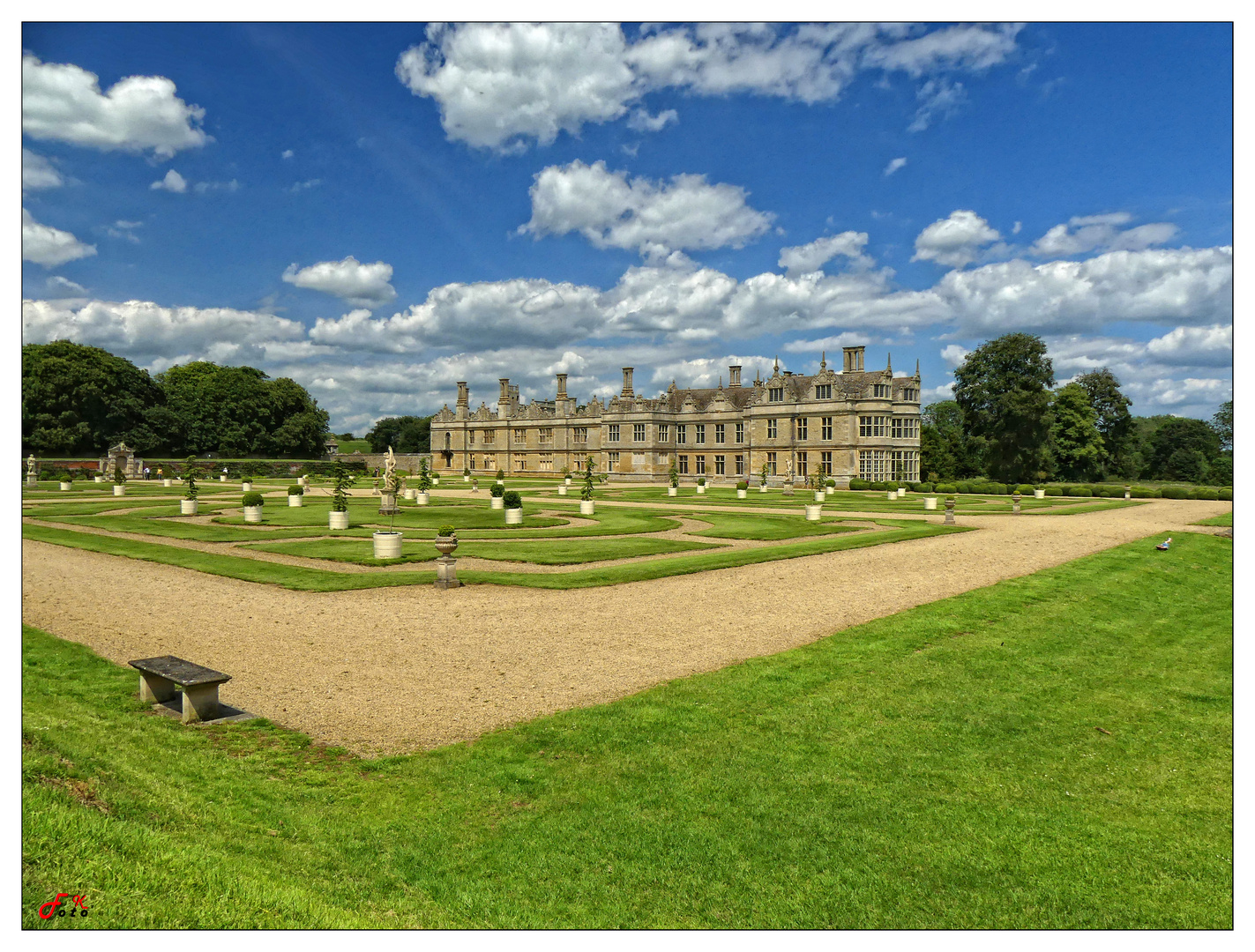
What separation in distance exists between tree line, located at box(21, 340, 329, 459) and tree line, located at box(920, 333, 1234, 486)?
7735 centimetres

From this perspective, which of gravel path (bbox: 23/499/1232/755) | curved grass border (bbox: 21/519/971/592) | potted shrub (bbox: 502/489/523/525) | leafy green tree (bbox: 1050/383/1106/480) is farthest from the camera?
leafy green tree (bbox: 1050/383/1106/480)

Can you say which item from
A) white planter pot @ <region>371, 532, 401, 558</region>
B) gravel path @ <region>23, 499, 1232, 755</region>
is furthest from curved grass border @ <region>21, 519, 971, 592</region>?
white planter pot @ <region>371, 532, 401, 558</region>

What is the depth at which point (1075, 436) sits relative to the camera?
67.4 m

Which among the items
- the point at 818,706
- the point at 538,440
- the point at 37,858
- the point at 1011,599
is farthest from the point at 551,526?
the point at 538,440

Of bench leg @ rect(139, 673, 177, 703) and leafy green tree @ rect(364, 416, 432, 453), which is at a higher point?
leafy green tree @ rect(364, 416, 432, 453)

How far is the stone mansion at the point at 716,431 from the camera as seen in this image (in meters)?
65.0

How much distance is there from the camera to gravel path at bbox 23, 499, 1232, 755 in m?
8.83

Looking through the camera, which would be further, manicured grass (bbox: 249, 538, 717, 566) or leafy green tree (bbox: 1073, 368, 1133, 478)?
leafy green tree (bbox: 1073, 368, 1133, 478)

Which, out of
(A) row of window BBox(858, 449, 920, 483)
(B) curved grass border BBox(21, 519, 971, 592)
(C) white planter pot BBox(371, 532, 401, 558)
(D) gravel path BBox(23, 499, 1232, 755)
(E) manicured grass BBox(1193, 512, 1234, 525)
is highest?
(A) row of window BBox(858, 449, 920, 483)

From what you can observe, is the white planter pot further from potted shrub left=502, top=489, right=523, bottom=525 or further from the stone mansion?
the stone mansion

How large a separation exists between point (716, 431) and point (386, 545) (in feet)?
198

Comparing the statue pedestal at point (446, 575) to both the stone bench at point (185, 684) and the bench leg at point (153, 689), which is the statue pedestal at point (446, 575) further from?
the bench leg at point (153, 689)

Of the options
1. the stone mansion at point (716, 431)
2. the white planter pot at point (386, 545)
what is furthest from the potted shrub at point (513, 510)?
the stone mansion at point (716, 431)

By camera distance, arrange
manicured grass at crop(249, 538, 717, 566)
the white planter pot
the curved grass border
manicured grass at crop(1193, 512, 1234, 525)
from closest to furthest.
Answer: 1. the curved grass border
2. manicured grass at crop(249, 538, 717, 566)
3. the white planter pot
4. manicured grass at crop(1193, 512, 1234, 525)
